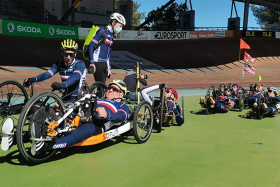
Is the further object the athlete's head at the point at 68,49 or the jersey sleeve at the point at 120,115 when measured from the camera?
the athlete's head at the point at 68,49

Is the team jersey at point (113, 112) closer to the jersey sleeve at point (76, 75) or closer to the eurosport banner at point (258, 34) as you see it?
the jersey sleeve at point (76, 75)

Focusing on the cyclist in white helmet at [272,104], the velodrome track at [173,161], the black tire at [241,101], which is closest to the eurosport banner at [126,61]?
the black tire at [241,101]

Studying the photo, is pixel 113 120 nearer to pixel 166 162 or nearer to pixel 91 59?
pixel 166 162

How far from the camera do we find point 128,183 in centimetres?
338

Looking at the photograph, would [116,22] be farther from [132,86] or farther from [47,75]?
[47,75]

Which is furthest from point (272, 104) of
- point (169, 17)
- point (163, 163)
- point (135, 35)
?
point (169, 17)

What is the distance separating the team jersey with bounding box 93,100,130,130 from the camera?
4.50 meters

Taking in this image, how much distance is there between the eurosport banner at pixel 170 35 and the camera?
119 feet

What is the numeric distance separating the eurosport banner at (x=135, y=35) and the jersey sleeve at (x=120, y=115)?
3005 cm

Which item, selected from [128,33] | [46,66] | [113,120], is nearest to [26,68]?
[46,66]

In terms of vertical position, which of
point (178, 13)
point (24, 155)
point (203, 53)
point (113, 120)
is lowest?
point (24, 155)

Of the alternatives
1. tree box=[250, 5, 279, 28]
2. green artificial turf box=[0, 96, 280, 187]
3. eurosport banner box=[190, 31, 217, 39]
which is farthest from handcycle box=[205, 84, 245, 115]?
tree box=[250, 5, 279, 28]

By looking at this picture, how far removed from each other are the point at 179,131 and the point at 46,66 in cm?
2096

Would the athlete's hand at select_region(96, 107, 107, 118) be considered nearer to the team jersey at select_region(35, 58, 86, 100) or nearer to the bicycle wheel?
the bicycle wheel
